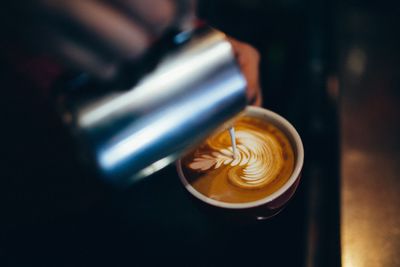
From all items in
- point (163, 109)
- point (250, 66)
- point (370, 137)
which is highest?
point (163, 109)

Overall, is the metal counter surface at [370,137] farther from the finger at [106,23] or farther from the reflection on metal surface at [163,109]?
the finger at [106,23]

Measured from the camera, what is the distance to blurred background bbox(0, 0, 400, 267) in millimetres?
714

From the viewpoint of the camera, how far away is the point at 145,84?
0.46m

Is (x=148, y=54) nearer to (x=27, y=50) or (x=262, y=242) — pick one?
(x=27, y=50)

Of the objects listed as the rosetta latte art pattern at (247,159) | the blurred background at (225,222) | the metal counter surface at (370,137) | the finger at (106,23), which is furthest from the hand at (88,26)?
the metal counter surface at (370,137)

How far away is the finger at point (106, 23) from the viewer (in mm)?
349

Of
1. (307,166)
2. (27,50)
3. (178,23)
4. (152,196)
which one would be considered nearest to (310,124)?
(307,166)

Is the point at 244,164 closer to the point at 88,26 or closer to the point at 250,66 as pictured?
the point at 250,66

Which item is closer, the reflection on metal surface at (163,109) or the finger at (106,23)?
the finger at (106,23)

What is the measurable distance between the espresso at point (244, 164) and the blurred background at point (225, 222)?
70mm

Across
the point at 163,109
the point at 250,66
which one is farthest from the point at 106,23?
the point at 250,66

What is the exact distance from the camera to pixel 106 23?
14.1 inches

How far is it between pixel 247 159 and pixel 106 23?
502mm

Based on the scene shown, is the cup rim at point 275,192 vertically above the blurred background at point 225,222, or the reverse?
the cup rim at point 275,192
